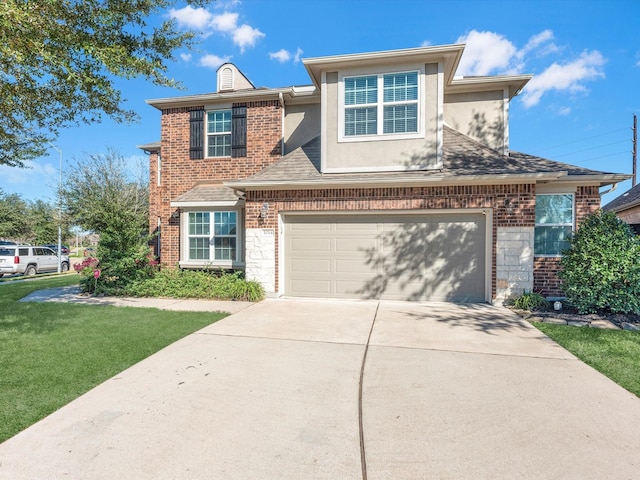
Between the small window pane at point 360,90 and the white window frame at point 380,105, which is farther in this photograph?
the small window pane at point 360,90

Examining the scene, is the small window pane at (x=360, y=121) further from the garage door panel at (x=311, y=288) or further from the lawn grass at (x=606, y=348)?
the lawn grass at (x=606, y=348)

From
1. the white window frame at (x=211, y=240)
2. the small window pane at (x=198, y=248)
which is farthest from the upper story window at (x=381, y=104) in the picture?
the small window pane at (x=198, y=248)

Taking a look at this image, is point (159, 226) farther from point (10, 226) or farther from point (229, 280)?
point (10, 226)

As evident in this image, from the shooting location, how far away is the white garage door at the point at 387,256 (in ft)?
27.2

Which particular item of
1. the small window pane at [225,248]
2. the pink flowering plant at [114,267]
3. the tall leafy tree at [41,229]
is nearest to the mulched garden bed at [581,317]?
the small window pane at [225,248]

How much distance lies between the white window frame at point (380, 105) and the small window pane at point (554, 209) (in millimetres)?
3402

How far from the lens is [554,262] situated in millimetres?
8180

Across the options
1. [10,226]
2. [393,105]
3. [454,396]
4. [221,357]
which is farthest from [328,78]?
[10,226]

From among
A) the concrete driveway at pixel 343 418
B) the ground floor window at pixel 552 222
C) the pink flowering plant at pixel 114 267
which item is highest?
the ground floor window at pixel 552 222

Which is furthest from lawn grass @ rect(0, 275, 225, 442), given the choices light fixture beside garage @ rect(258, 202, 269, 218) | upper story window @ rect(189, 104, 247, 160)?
upper story window @ rect(189, 104, 247, 160)

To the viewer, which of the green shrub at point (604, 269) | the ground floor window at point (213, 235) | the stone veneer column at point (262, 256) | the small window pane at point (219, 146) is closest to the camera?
the green shrub at point (604, 269)

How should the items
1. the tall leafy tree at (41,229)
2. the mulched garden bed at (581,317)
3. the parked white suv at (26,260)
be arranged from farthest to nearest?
1. the tall leafy tree at (41,229)
2. the parked white suv at (26,260)
3. the mulched garden bed at (581,317)

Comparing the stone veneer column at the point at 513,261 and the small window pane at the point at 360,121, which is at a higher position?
the small window pane at the point at 360,121

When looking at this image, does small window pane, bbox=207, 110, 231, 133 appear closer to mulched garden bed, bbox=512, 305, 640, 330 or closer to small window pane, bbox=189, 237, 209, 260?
small window pane, bbox=189, 237, 209, 260
